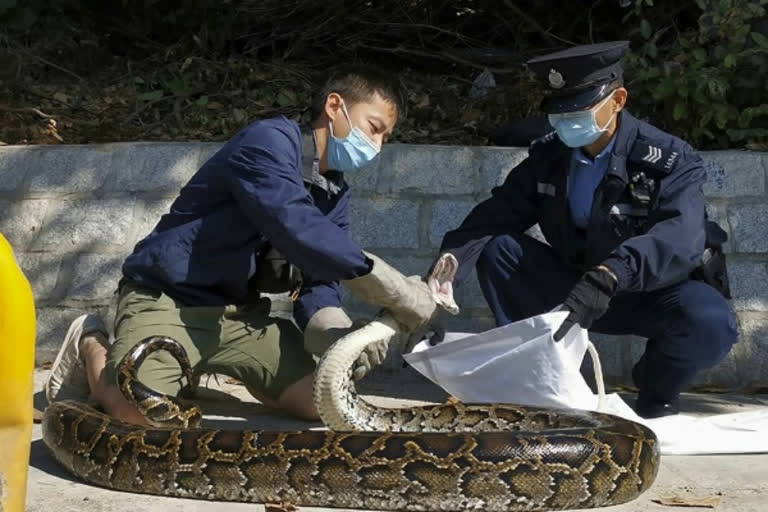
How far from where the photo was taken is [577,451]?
4.61m

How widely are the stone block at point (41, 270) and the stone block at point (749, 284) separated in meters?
3.99

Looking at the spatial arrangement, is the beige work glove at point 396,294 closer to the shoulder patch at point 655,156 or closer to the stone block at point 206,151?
the shoulder patch at point 655,156

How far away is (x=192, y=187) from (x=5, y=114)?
3.99m

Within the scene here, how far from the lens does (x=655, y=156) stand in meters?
5.96

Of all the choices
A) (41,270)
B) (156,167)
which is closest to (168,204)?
(156,167)

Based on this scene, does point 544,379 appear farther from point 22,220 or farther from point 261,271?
point 22,220

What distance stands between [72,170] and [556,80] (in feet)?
10.7

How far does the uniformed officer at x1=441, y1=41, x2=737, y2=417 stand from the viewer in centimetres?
584

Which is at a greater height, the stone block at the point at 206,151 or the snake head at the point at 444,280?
the stone block at the point at 206,151

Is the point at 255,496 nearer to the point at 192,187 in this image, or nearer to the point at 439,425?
the point at 439,425

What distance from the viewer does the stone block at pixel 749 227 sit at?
716 cm

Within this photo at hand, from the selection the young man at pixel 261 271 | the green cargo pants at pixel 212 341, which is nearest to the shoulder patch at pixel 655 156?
the young man at pixel 261 271

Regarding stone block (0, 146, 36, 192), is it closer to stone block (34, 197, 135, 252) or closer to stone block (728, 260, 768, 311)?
stone block (34, 197, 135, 252)

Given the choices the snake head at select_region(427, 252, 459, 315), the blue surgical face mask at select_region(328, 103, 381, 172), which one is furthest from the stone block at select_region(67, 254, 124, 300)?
the snake head at select_region(427, 252, 459, 315)
